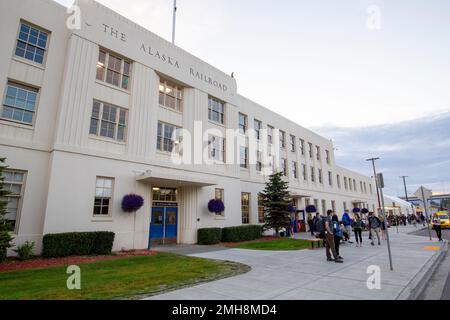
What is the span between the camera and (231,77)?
2400 centimetres

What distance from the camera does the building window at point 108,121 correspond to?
1457 centimetres

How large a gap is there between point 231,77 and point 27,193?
1780cm

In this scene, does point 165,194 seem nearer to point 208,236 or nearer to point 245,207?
point 208,236

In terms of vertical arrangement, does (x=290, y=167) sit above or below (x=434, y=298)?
above

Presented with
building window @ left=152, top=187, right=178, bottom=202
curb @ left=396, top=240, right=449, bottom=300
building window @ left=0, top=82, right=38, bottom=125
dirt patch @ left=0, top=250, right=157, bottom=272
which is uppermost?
building window @ left=0, top=82, right=38, bottom=125

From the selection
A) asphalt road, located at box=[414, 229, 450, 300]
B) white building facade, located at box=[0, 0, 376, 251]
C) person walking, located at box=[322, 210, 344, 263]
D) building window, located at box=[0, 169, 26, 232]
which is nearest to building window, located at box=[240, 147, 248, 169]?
white building facade, located at box=[0, 0, 376, 251]

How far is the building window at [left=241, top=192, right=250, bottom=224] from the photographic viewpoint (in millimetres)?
23312

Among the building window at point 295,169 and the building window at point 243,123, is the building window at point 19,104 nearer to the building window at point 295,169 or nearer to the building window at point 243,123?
the building window at point 243,123

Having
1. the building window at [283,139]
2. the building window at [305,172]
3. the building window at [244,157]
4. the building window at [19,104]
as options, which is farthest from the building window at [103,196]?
the building window at [305,172]

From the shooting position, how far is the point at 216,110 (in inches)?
866

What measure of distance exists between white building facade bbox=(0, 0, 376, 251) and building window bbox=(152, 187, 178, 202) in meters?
0.07

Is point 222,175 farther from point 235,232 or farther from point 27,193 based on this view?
point 27,193

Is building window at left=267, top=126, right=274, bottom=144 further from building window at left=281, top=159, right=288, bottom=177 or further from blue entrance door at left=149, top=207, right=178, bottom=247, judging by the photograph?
blue entrance door at left=149, top=207, right=178, bottom=247
